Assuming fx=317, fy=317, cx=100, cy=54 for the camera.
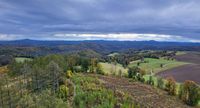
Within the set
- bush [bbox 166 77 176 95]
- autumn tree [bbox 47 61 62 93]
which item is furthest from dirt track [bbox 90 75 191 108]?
autumn tree [bbox 47 61 62 93]

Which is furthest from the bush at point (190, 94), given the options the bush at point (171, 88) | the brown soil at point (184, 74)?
the brown soil at point (184, 74)

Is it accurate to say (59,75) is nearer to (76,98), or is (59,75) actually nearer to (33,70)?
(33,70)

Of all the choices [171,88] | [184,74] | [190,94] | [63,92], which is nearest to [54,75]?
[63,92]

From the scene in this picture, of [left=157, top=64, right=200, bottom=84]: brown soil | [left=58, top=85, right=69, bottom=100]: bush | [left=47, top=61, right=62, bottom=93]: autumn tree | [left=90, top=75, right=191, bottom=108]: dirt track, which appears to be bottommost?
[left=157, top=64, right=200, bottom=84]: brown soil

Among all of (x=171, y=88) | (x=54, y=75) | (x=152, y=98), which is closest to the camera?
(x=152, y=98)

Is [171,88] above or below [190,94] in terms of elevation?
below

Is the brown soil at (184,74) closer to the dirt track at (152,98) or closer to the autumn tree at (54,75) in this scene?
the dirt track at (152,98)

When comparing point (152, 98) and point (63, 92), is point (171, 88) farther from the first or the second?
point (63, 92)

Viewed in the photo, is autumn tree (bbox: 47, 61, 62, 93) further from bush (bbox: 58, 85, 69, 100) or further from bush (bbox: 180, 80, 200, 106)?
bush (bbox: 180, 80, 200, 106)

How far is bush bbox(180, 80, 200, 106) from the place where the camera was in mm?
120188

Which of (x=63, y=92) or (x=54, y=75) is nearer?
(x=63, y=92)

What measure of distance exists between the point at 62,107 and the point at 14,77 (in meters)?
82.8

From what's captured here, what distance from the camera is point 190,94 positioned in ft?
399

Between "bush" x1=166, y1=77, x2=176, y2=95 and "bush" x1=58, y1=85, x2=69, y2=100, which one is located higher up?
"bush" x1=58, y1=85, x2=69, y2=100
